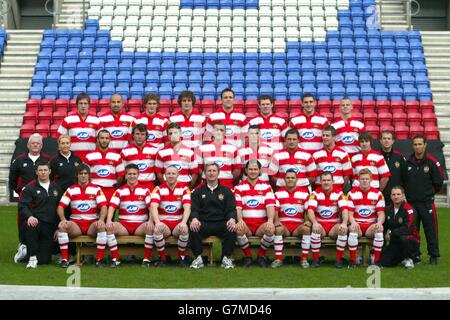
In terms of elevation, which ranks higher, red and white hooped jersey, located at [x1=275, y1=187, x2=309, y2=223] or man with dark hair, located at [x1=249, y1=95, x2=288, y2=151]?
man with dark hair, located at [x1=249, y1=95, x2=288, y2=151]

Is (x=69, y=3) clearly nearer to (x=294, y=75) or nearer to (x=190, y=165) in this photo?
(x=294, y=75)

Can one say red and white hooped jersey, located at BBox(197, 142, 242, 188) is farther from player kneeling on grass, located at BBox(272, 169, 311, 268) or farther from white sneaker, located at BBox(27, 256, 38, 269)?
white sneaker, located at BBox(27, 256, 38, 269)

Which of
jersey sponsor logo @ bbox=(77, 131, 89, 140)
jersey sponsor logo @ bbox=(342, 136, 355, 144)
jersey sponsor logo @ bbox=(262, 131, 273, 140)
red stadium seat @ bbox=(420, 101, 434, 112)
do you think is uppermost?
red stadium seat @ bbox=(420, 101, 434, 112)

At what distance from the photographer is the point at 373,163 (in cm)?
948

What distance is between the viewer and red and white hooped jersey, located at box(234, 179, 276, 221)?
922 cm

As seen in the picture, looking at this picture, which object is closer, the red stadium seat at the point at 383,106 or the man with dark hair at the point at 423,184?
the man with dark hair at the point at 423,184

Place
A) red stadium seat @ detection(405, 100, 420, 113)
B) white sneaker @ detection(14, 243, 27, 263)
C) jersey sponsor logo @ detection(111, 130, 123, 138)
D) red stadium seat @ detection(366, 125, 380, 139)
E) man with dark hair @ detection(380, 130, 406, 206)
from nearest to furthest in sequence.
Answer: white sneaker @ detection(14, 243, 27, 263), man with dark hair @ detection(380, 130, 406, 206), jersey sponsor logo @ detection(111, 130, 123, 138), red stadium seat @ detection(366, 125, 380, 139), red stadium seat @ detection(405, 100, 420, 113)

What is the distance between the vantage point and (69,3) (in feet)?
72.6

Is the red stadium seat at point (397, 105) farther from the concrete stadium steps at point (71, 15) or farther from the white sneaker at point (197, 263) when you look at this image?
the white sneaker at point (197, 263)

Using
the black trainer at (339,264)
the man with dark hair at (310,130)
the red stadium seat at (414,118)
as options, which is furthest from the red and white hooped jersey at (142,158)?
the red stadium seat at (414,118)

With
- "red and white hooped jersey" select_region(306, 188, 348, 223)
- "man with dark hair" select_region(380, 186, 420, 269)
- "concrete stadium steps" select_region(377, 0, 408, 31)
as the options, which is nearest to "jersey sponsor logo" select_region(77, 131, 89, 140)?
"red and white hooped jersey" select_region(306, 188, 348, 223)

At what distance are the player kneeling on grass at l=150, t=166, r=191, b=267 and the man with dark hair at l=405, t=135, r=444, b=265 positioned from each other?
2.58 metres

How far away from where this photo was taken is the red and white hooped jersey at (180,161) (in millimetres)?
9430

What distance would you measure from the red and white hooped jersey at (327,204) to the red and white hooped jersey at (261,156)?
648 millimetres
